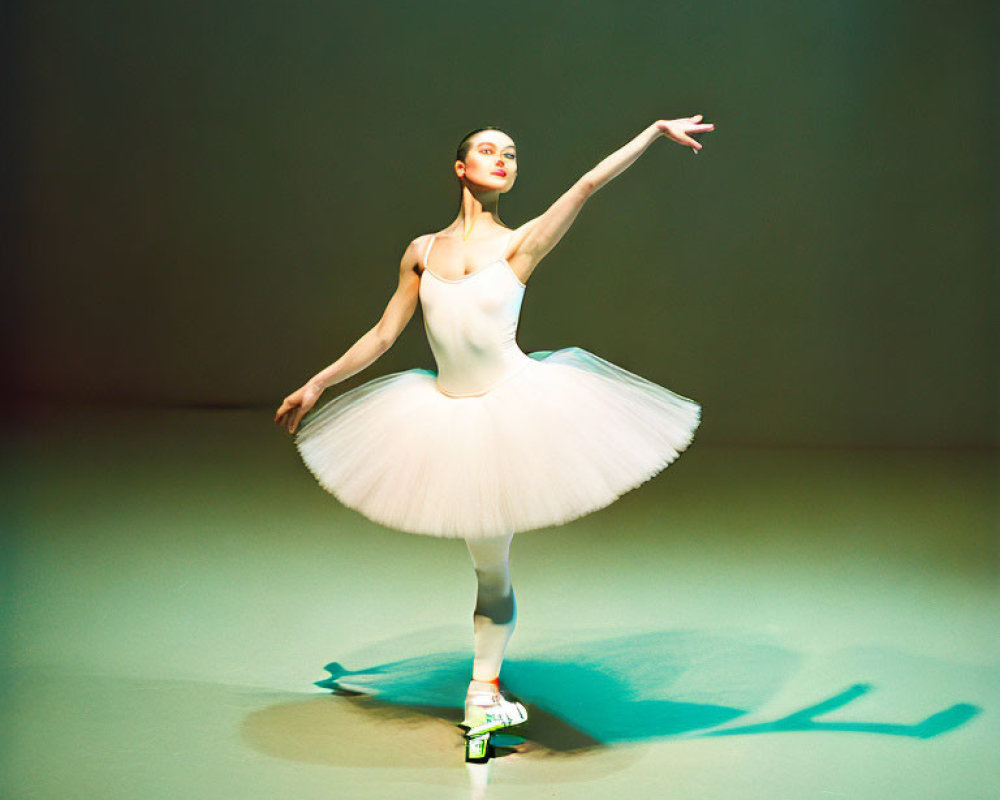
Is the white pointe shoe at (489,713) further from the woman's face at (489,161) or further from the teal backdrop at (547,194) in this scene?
the teal backdrop at (547,194)

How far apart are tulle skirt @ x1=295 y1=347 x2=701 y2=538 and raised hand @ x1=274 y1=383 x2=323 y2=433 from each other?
0.06 meters

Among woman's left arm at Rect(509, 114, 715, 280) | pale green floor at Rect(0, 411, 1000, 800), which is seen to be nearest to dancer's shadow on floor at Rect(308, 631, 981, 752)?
pale green floor at Rect(0, 411, 1000, 800)

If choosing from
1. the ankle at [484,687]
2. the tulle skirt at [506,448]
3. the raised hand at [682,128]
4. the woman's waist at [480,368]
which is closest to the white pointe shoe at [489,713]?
the ankle at [484,687]

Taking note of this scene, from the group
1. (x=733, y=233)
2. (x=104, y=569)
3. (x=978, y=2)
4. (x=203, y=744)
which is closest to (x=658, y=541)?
(x=104, y=569)

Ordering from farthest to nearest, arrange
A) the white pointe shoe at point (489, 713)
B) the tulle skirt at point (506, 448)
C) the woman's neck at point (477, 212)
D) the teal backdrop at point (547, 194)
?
the teal backdrop at point (547, 194)
the woman's neck at point (477, 212)
the white pointe shoe at point (489, 713)
the tulle skirt at point (506, 448)

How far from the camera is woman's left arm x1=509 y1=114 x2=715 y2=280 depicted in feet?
7.14

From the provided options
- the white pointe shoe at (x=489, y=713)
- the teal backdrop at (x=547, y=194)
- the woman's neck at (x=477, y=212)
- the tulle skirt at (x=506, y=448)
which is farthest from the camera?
the teal backdrop at (x=547, y=194)

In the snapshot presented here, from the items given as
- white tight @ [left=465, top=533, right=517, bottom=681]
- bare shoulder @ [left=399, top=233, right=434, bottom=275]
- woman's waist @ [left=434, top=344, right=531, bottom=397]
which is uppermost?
bare shoulder @ [left=399, top=233, right=434, bottom=275]

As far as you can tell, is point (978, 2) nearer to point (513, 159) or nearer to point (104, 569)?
point (513, 159)

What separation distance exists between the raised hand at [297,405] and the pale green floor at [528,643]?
2.01ft

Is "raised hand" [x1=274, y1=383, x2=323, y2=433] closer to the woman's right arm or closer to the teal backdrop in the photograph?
the woman's right arm

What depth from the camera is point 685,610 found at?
326cm

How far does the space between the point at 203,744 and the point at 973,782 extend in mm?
1437

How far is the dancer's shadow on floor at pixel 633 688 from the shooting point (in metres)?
2.38
